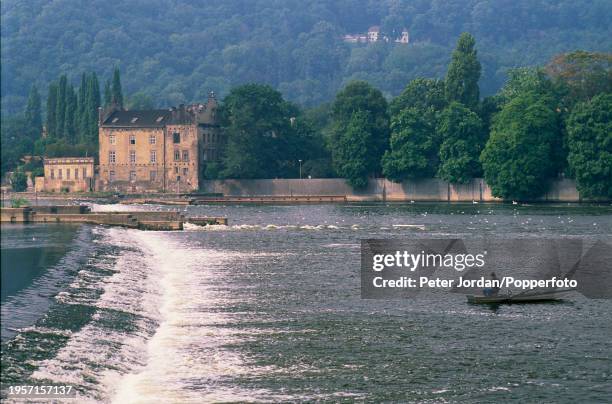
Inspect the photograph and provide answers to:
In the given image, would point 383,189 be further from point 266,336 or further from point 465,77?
point 266,336

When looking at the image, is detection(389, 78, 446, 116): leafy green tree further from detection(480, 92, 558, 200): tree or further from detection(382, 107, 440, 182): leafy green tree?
detection(480, 92, 558, 200): tree

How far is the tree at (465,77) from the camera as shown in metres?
178

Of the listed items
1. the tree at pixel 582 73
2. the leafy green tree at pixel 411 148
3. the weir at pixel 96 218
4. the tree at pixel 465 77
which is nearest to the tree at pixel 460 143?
the leafy green tree at pixel 411 148

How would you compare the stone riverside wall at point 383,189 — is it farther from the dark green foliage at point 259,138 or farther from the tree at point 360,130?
the tree at point 360,130

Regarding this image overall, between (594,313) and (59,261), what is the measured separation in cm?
2712

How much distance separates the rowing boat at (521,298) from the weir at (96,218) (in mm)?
46764

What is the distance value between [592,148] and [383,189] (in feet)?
134

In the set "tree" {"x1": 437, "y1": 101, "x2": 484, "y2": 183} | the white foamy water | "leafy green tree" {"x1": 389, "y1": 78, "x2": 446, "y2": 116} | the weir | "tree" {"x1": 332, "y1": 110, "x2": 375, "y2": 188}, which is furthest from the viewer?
"leafy green tree" {"x1": 389, "y1": 78, "x2": 446, "y2": 116}

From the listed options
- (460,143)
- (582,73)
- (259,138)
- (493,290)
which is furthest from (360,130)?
(493,290)

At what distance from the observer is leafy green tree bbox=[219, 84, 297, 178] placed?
190 m

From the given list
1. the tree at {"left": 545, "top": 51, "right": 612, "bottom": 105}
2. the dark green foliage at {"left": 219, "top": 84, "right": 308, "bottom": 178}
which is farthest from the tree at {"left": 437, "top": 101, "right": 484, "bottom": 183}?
the dark green foliage at {"left": 219, "top": 84, "right": 308, "bottom": 178}

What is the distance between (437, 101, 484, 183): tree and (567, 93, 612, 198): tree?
59.4 ft

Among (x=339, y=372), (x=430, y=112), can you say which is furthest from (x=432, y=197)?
(x=339, y=372)

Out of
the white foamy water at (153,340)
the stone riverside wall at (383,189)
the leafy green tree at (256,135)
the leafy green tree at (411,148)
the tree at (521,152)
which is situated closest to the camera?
the white foamy water at (153,340)
